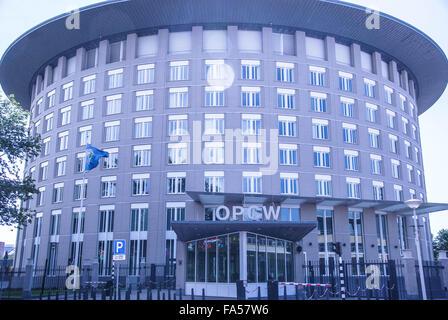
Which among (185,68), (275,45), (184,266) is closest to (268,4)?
(275,45)

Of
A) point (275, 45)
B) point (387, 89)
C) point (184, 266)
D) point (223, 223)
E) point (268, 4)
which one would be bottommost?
point (184, 266)

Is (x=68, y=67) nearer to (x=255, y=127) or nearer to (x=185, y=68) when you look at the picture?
(x=185, y=68)

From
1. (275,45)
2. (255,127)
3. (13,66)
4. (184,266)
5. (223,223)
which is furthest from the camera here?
(13,66)

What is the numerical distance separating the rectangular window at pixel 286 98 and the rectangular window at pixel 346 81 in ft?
20.8

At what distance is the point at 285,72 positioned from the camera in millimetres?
45094

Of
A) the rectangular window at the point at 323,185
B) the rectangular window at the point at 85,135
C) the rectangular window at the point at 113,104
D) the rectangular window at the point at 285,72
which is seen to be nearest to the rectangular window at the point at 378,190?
the rectangular window at the point at 323,185

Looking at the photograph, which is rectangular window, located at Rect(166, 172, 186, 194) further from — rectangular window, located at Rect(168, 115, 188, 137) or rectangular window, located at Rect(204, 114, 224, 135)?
rectangular window, located at Rect(204, 114, 224, 135)

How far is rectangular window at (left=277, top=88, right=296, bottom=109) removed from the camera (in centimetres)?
4412

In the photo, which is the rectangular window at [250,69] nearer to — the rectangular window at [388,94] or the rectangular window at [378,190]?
the rectangular window at [388,94]

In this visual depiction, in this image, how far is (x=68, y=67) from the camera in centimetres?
5147

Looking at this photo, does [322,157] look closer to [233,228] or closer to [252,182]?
[252,182]

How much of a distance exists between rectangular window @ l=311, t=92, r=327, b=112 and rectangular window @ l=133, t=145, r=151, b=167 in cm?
1884

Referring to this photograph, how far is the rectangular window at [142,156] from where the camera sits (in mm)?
43312

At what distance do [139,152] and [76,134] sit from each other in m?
8.99
